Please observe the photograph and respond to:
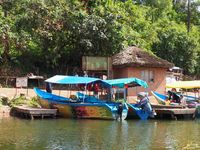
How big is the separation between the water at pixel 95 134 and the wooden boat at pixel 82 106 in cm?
94

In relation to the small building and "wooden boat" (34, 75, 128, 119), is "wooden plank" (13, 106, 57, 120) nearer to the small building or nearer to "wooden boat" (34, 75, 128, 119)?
"wooden boat" (34, 75, 128, 119)

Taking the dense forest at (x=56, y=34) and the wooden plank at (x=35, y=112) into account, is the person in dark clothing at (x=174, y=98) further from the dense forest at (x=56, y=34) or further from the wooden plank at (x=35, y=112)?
the dense forest at (x=56, y=34)

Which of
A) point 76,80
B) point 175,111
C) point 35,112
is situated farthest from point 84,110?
point 175,111

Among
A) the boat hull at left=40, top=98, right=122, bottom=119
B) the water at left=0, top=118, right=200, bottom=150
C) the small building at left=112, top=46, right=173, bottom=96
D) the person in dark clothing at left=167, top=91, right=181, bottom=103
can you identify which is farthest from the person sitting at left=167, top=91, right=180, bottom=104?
the small building at left=112, top=46, right=173, bottom=96

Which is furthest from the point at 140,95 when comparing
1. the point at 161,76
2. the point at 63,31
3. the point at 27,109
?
the point at 63,31

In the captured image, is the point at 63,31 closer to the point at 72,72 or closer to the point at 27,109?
the point at 72,72

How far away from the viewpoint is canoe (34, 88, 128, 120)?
26.0 m

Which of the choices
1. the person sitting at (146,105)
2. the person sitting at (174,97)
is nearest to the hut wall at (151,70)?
the person sitting at (174,97)

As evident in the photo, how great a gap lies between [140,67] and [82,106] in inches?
461

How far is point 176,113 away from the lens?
1095 inches

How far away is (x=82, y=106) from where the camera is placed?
86.4 ft

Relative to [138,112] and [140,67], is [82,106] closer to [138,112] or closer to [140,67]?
[138,112]

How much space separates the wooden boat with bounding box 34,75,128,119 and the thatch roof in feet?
28.2

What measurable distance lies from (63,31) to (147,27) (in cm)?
1868
